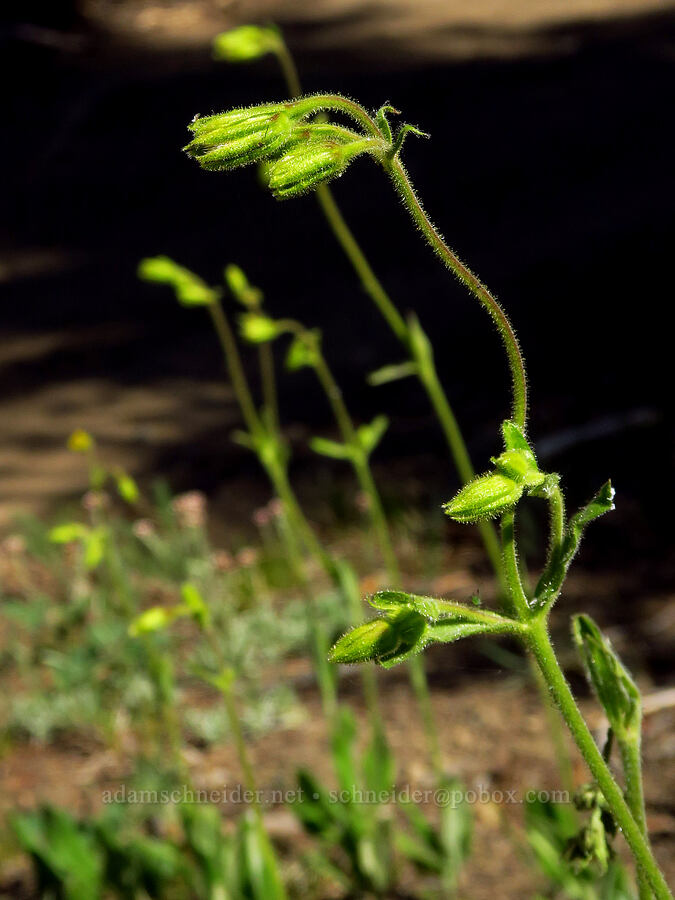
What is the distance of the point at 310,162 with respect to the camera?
3.40 ft

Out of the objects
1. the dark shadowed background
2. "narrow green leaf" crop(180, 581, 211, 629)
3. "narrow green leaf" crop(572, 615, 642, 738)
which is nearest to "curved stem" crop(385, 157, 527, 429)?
"narrow green leaf" crop(572, 615, 642, 738)

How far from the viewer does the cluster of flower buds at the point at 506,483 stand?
3.24 feet

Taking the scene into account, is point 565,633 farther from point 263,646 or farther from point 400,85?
point 400,85

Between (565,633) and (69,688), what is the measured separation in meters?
1.56

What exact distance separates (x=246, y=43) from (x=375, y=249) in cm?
552

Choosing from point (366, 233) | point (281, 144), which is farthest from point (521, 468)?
point (366, 233)

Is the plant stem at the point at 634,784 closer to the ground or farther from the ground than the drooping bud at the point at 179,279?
closer to the ground

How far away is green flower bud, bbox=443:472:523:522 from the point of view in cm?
99

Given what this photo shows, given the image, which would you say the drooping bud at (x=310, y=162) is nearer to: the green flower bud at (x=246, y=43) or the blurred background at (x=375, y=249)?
the green flower bud at (x=246, y=43)

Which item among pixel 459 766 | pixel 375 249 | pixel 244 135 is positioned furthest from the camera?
pixel 375 249

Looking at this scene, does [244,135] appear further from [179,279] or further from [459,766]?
[459,766]

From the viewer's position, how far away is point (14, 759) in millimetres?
3402

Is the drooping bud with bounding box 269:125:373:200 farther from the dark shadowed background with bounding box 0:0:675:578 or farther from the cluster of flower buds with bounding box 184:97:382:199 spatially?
the dark shadowed background with bounding box 0:0:675:578

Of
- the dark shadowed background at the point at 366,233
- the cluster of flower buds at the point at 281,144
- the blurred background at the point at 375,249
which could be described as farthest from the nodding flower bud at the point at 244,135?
the dark shadowed background at the point at 366,233
